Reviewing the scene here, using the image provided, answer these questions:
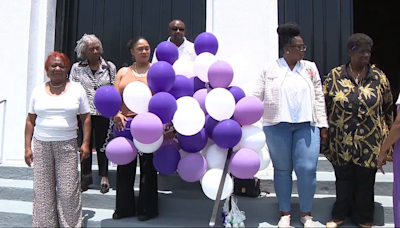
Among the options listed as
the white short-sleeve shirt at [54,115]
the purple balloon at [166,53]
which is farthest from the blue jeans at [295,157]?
the white short-sleeve shirt at [54,115]

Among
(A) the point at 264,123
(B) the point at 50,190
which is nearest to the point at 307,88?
(A) the point at 264,123

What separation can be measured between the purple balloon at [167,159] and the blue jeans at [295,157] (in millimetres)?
866

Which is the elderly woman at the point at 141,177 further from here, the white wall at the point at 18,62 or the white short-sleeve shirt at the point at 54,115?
the white wall at the point at 18,62

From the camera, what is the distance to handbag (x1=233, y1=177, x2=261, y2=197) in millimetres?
3541

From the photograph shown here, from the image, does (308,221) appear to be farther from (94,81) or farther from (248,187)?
(94,81)

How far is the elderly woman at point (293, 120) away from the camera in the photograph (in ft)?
9.76

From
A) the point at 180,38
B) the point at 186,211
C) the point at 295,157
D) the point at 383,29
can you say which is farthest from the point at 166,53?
the point at 383,29

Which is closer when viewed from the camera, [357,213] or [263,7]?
[357,213]

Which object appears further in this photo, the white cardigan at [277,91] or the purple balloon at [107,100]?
the white cardigan at [277,91]

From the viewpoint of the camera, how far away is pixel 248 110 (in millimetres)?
2861

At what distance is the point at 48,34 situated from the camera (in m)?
5.19

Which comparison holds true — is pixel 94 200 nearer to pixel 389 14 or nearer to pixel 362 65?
pixel 362 65

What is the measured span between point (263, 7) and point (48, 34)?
3199 millimetres

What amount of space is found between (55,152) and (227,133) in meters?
1.53
